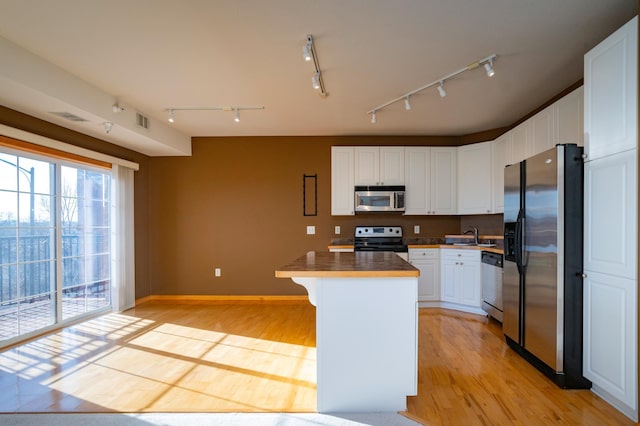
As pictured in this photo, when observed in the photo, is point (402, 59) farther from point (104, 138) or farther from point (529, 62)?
point (104, 138)

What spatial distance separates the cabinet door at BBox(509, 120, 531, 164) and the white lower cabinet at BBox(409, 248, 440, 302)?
153cm

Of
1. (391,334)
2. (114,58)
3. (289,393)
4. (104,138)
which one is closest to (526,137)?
(391,334)

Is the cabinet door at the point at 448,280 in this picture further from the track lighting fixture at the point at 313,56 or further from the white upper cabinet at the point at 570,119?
the track lighting fixture at the point at 313,56

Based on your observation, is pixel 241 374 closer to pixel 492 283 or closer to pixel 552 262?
pixel 552 262

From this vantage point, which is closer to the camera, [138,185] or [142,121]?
[142,121]

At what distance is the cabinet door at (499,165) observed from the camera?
4305 millimetres

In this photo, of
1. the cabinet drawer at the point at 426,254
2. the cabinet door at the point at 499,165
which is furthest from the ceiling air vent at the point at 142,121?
the cabinet door at the point at 499,165

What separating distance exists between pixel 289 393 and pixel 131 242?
11.7ft

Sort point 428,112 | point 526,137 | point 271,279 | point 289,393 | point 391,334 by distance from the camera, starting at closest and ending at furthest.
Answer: point 391,334 → point 289,393 → point 526,137 → point 428,112 → point 271,279

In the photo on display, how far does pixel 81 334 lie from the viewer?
143 inches

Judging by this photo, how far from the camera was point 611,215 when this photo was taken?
218cm

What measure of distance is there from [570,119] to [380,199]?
2.43 meters

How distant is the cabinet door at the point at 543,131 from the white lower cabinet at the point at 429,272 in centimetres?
177

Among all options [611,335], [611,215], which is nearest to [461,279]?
[611,335]
